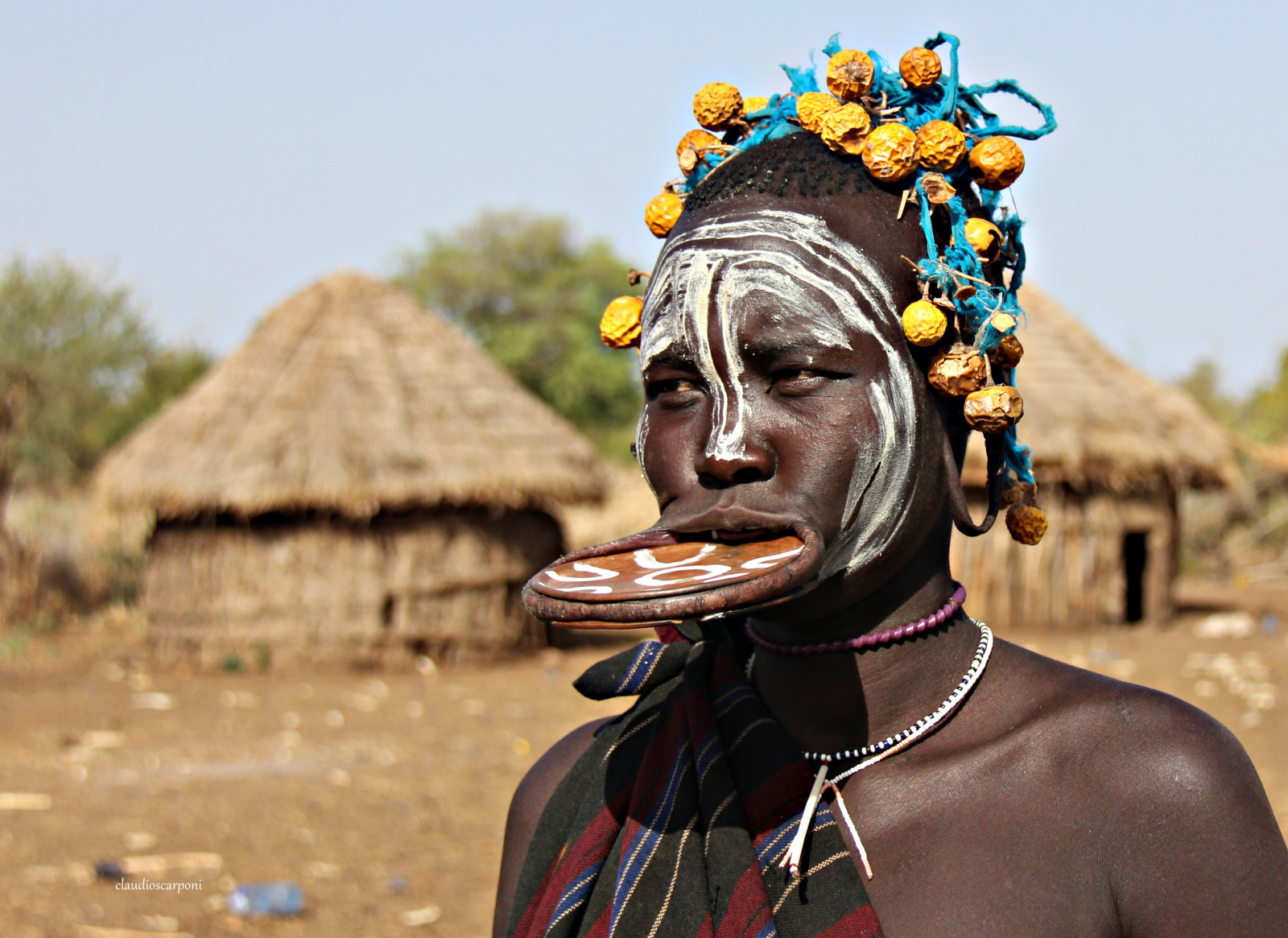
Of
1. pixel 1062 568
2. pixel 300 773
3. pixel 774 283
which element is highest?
pixel 774 283

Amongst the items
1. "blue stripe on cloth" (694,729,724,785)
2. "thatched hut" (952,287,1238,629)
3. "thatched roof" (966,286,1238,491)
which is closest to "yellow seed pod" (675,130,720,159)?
"blue stripe on cloth" (694,729,724,785)

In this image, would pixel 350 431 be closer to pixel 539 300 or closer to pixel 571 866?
pixel 571 866

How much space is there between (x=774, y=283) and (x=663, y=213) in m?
0.30

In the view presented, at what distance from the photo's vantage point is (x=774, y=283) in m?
1.44

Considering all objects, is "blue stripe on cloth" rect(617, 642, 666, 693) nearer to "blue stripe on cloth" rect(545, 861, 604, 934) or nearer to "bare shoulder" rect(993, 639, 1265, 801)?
"blue stripe on cloth" rect(545, 861, 604, 934)

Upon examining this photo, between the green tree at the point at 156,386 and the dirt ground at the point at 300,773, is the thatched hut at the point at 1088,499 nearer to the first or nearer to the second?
the dirt ground at the point at 300,773

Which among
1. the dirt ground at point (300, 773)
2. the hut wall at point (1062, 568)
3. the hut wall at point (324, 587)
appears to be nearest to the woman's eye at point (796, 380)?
the dirt ground at point (300, 773)

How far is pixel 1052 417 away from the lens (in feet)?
37.5

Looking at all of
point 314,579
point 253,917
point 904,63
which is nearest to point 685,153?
point 904,63

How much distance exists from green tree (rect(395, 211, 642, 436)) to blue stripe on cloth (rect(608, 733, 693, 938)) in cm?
2742

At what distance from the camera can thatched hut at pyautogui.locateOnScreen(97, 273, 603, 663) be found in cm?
980

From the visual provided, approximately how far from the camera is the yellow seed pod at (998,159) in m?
1.54

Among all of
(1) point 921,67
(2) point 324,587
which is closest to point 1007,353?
(1) point 921,67

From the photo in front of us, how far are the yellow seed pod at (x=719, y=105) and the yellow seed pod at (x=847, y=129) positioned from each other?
18 cm
